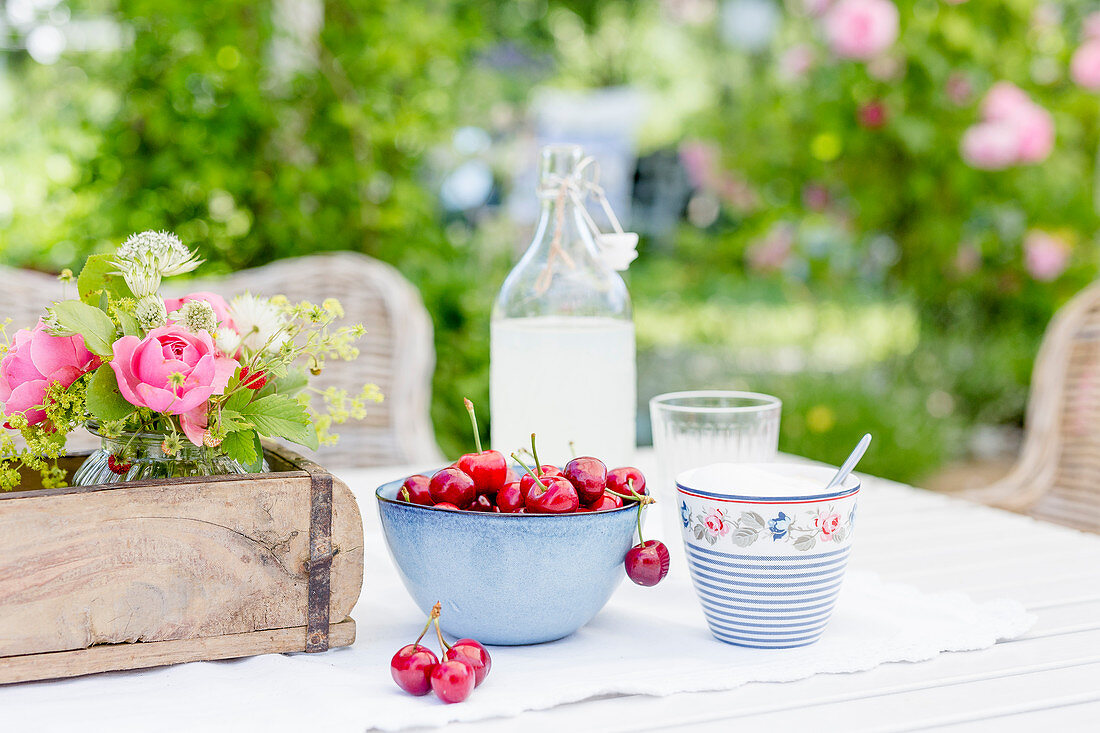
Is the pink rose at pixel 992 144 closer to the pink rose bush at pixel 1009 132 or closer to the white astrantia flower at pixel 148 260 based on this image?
the pink rose bush at pixel 1009 132

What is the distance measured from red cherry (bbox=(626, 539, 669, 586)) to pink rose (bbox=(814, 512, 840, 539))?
0.36 feet

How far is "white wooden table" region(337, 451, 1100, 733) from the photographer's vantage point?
0.64 metres

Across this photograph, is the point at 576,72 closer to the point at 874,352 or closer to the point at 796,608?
the point at 874,352

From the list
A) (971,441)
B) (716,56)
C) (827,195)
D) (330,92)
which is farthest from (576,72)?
(330,92)

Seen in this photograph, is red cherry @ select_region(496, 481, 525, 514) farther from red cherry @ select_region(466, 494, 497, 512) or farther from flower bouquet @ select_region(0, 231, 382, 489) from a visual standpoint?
flower bouquet @ select_region(0, 231, 382, 489)

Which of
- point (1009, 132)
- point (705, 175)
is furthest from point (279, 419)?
point (705, 175)

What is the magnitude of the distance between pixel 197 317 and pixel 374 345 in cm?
96

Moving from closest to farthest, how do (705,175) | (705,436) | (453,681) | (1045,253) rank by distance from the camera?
(453,681), (705,436), (1045,253), (705,175)

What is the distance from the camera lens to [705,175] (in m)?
4.64

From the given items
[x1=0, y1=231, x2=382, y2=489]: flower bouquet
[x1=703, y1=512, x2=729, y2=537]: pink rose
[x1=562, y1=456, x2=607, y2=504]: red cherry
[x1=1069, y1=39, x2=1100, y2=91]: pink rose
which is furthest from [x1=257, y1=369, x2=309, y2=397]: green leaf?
[x1=1069, y1=39, x2=1100, y2=91]: pink rose

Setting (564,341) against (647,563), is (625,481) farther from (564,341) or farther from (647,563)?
(564,341)

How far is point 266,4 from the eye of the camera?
89.0 inches

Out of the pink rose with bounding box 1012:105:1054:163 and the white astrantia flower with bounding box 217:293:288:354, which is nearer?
the white astrantia flower with bounding box 217:293:288:354

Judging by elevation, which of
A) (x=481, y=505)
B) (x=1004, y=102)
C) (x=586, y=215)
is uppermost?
(x=1004, y=102)
